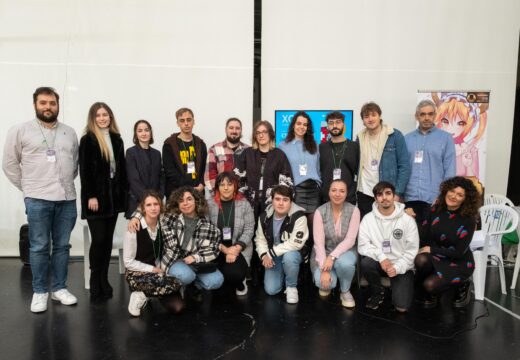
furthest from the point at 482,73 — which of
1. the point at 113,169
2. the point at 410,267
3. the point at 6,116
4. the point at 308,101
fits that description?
the point at 6,116

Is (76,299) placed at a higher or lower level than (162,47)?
lower

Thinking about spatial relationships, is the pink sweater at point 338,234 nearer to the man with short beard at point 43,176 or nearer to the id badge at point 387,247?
the id badge at point 387,247

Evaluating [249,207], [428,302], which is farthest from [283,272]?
[428,302]

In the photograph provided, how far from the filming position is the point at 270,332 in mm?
2418

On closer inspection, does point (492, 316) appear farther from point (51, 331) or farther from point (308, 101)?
point (51, 331)

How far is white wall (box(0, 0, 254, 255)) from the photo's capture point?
3953mm

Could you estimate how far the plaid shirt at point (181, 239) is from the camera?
9.11 feet

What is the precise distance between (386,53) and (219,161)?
2278mm

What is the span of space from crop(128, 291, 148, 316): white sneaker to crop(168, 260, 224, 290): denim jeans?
9.4 inches

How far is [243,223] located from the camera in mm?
3031

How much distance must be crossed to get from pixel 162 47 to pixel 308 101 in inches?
64.2

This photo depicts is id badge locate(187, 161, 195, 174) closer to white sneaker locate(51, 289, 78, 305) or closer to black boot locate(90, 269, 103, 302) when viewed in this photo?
black boot locate(90, 269, 103, 302)

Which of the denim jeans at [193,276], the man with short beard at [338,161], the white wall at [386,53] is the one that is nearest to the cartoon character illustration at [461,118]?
the white wall at [386,53]

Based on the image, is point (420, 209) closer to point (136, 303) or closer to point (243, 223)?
point (243, 223)
